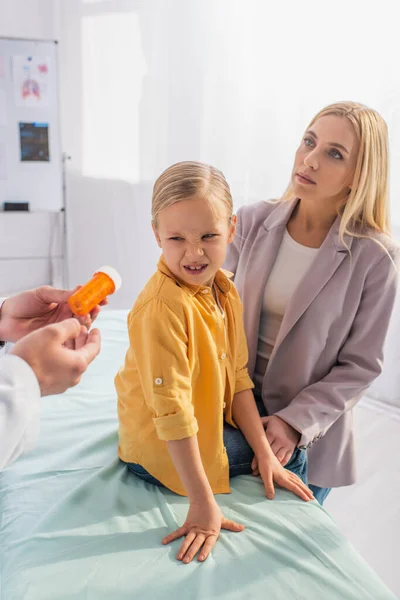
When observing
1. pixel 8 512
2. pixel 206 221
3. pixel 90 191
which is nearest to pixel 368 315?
pixel 206 221

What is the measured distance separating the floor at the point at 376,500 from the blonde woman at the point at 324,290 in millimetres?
338

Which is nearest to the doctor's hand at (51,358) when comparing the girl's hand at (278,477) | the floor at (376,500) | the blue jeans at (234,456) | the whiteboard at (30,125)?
the blue jeans at (234,456)

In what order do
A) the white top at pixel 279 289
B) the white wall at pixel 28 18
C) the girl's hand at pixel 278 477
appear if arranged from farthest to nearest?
the white wall at pixel 28 18
the white top at pixel 279 289
the girl's hand at pixel 278 477

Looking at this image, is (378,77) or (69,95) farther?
(69,95)

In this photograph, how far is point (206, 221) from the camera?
96 cm

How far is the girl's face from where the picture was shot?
0.95 metres

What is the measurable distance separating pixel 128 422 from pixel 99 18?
9.84ft

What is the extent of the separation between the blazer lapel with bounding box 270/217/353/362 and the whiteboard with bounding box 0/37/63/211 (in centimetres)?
219

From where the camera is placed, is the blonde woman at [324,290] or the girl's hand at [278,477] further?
the blonde woman at [324,290]

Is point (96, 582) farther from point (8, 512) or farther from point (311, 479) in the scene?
point (311, 479)

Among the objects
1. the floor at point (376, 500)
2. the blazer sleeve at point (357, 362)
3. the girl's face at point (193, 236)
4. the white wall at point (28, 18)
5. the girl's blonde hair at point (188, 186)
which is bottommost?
the floor at point (376, 500)

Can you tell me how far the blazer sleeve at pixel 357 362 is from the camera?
1.27 meters

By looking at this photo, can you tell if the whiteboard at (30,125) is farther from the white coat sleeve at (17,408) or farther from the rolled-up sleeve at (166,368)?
the white coat sleeve at (17,408)

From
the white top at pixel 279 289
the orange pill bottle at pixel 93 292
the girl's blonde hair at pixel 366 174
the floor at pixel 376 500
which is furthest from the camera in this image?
the floor at pixel 376 500
